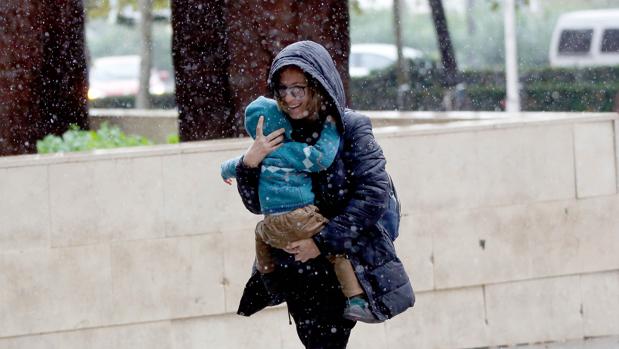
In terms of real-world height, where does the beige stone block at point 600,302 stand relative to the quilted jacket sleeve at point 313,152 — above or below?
below

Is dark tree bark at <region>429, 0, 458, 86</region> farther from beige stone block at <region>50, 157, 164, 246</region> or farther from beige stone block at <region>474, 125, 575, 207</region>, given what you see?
beige stone block at <region>50, 157, 164, 246</region>

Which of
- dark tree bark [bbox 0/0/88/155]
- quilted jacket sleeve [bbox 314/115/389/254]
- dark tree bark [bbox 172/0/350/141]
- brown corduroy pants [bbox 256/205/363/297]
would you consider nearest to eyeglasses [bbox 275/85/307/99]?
quilted jacket sleeve [bbox 314/115/389/254]

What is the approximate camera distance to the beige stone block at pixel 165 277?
7.86 meters

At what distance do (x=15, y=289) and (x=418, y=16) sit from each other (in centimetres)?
4381

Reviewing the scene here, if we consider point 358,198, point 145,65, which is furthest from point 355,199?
point 145,65

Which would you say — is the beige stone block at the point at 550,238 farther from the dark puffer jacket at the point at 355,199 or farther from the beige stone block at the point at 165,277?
the dark puffer jacket at the point at 355,199

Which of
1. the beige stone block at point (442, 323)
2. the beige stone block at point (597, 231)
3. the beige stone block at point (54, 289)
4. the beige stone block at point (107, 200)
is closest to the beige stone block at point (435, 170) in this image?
the beige stone block at point (442, 323)

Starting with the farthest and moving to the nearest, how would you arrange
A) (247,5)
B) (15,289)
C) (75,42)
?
(75,42), (247,5), (15,289)

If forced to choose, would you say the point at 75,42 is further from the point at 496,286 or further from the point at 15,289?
the point at 496,286

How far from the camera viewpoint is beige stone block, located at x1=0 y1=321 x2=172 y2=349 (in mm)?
7871

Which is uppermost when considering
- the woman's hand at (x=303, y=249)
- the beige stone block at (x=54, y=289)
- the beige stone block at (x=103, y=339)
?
the woman's hand at (x=303, y=249)

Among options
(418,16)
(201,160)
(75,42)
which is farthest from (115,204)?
(418,16)

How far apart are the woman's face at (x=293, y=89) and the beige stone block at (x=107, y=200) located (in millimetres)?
2831

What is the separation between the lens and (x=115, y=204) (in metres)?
7.85
